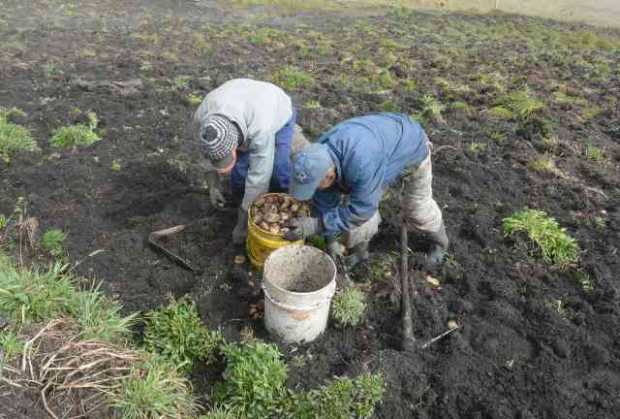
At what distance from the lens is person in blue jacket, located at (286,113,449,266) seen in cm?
368

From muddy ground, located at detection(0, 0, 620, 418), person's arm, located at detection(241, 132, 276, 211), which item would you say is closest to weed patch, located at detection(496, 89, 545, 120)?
muddy ground, located at detection(0, 0, 620, 418)

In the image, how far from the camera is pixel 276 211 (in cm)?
427

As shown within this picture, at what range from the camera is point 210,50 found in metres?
11.9

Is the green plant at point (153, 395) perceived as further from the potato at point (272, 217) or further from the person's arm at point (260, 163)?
the person's arm at point (260, 163)

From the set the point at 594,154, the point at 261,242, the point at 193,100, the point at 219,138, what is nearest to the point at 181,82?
the point at 193,100

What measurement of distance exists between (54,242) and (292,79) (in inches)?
238

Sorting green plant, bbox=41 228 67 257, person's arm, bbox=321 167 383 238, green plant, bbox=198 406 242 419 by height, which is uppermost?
person's arm, bbox=321 167 383 238

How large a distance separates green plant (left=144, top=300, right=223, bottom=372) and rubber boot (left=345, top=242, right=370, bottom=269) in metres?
1.61

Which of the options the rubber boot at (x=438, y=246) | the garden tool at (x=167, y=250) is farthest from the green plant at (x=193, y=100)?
the rubber boot at (x=438, y=246)

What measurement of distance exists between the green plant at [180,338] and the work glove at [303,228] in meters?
0.98

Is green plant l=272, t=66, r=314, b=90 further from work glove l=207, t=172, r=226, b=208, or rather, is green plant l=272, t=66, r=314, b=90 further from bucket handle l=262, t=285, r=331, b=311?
bucket handle l=262, t=285, r=331, b=311

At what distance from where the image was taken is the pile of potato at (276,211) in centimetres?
412

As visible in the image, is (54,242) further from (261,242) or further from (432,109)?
(432,109)

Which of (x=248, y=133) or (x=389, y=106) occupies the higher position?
(x=248, y=133)
